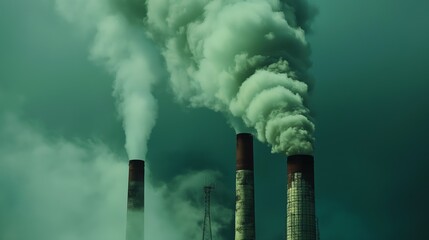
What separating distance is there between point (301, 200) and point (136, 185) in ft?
32.4

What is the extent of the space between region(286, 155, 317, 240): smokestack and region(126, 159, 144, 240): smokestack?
917 cm

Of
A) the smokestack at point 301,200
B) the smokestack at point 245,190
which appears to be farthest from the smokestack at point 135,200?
the smokestack at point 301,200

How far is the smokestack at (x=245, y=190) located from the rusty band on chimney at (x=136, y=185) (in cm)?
483

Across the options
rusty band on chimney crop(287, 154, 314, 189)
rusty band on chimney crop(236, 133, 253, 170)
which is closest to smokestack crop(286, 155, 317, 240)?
rusty band on chimney crop(287, 154, 314, 189)

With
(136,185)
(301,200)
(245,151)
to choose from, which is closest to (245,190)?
(245,151)

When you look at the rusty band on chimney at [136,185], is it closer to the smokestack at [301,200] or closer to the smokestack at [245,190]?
the smokestack at [245,190]

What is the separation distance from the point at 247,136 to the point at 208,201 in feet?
34.4

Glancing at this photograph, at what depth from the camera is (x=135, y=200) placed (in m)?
35.7

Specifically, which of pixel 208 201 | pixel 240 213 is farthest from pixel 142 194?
pixel 208 201

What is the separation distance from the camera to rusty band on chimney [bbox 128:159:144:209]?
1404 inches

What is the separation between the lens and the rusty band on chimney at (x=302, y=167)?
1139 inches

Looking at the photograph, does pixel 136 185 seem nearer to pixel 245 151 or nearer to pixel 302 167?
pixel 245 151

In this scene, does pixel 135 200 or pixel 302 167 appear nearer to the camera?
pixel 302 167

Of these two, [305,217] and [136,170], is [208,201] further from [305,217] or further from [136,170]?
[305,217]
